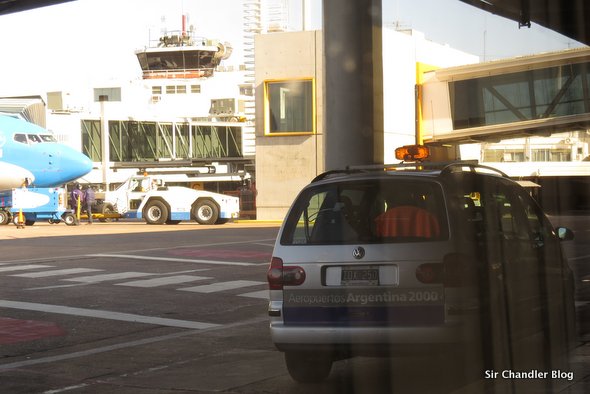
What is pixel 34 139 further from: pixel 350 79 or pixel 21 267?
pixel 350 79

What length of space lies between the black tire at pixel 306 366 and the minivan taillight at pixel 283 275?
0.60 metres

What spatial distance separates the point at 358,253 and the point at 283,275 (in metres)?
0.66

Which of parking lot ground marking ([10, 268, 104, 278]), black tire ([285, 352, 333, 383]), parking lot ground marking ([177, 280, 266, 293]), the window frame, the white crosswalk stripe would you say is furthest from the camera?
the window frame

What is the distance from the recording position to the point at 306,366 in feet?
25.8

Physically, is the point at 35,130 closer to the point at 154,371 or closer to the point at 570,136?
the point at 154,371

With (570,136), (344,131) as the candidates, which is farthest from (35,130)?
(570,136)

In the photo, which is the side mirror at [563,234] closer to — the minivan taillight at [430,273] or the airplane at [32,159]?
the minivan taillight at [430,273]

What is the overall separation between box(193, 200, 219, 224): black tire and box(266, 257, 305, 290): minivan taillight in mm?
→ 32022

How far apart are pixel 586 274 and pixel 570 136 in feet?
244

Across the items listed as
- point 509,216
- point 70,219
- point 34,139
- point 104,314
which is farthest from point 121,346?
point 70,219

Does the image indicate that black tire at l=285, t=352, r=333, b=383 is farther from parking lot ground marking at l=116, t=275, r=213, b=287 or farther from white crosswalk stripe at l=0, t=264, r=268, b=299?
parking lot ground marking at l=116, t=275, r=213, b=287

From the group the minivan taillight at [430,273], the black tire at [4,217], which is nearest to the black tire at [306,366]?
the minivan taillight at [430,273]

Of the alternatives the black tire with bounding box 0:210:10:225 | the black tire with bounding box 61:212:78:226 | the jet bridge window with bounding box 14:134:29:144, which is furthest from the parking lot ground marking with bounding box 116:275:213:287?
the black tire with bounding box 0:210:10:225

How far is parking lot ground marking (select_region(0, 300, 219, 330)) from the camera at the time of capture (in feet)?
39.5
